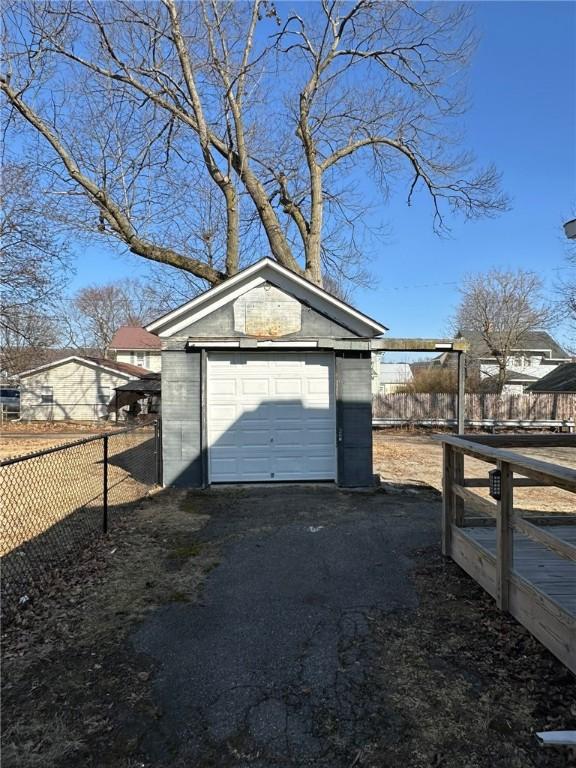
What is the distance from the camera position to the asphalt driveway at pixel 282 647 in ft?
7.82

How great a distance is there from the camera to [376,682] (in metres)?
2.89

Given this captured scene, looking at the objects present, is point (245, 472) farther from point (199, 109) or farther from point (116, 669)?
point (199, 109)

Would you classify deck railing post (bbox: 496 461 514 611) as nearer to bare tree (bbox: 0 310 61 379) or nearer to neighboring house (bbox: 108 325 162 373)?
bare tree (bbox: 0 310 61 379)

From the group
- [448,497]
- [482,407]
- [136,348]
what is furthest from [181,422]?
[136,348]

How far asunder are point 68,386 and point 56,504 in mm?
26143

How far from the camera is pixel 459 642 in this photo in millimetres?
3367

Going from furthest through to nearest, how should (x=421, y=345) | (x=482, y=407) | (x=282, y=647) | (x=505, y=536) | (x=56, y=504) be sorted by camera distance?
(x=482, y=407) < (x=421, y=345) < (x=56, y=504) < (x=505, y=536) < (x=282, y=647)

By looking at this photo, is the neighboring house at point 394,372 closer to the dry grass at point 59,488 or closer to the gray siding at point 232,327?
the dry grass at point 59,488

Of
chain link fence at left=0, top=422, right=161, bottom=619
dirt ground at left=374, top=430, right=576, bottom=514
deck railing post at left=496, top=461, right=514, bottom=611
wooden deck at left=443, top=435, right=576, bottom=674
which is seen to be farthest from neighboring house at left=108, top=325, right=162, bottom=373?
deck railing post at left=496, top=461, right=514, bottom=611

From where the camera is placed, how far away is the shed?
8.98m

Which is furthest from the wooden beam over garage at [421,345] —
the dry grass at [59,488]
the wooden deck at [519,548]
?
the dry grass at [59,488]

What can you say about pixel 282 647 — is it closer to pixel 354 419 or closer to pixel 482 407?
pixel 354 419

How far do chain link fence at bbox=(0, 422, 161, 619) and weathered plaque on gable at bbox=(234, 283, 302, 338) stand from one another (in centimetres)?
269

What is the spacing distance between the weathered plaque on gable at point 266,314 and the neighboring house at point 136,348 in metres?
31.7
